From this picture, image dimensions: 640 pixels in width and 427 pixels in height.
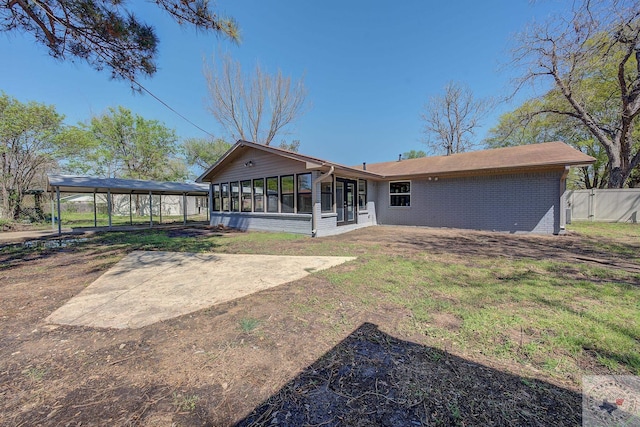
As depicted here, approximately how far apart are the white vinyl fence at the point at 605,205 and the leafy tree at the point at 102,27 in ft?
52.0

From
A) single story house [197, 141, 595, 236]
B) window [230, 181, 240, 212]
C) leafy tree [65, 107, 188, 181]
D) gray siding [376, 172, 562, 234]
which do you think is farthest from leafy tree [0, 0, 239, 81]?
leafy tree [65, 107, 188, 181]

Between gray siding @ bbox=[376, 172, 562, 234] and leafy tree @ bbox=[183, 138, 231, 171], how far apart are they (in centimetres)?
2155

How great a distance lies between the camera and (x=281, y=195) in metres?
10.2

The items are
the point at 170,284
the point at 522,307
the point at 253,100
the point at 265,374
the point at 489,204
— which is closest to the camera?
the point at 265,374

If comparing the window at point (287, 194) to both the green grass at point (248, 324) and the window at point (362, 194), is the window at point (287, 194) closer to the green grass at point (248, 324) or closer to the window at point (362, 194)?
the window at point (362, 194)

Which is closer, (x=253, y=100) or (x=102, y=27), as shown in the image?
(x=102, y=27)

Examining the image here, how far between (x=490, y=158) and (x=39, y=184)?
25.8m

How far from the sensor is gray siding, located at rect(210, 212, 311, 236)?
373 inches

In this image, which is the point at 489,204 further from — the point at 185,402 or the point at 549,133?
the point at 549,133

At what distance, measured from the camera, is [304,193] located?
9.40m

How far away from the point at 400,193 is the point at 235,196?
805 cm

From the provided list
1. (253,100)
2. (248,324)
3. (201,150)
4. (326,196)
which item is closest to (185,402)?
(248,324)

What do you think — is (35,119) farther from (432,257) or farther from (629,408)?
(629,408)

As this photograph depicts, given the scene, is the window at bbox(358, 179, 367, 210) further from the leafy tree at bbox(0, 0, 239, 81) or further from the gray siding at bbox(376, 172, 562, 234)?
the leafy tree at bbox(0, 0, 239, 81)
